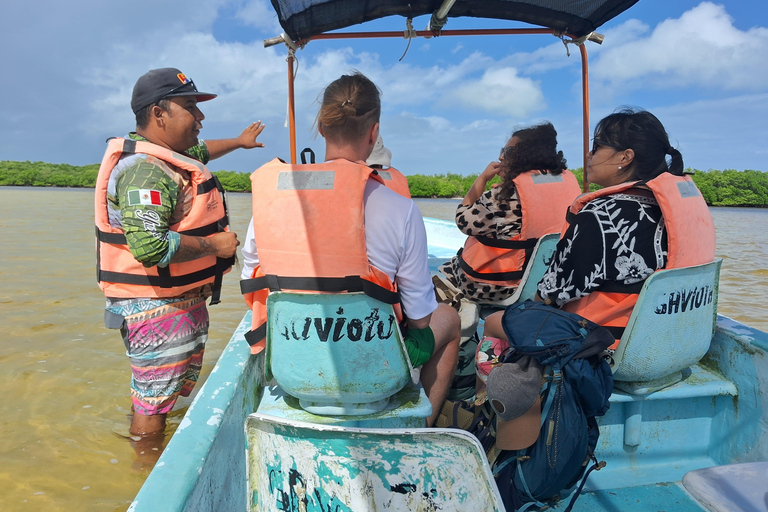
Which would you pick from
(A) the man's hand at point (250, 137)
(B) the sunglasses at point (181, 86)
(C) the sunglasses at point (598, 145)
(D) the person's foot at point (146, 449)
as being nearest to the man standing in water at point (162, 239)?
(B) the sunglasses at point (181, 86)

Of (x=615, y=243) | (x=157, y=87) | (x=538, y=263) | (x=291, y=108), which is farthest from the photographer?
(x=291, y=108)

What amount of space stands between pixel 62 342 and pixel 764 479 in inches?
202

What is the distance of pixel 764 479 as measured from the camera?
873mm

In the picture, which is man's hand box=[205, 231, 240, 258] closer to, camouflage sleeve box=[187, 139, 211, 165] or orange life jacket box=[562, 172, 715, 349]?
camouflage sleeve box=[187, 139, 211, 165]

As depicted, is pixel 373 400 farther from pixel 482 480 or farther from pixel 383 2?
pixel 383 2

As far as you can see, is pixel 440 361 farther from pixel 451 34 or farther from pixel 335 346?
pixel 451 34

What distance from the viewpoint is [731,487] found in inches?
33.5

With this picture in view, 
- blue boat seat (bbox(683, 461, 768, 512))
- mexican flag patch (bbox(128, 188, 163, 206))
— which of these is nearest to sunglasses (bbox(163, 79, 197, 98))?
mexican flag patch (bbox(128, 188, 163, 206))

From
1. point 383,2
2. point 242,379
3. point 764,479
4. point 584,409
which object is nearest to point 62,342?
point 242,379

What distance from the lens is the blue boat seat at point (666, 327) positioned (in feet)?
5.77

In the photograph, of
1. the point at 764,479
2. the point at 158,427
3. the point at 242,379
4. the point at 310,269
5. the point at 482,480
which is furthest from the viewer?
the point at 158,427

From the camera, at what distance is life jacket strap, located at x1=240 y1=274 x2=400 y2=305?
1519 mm

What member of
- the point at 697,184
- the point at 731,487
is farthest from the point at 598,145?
the point at 697,184

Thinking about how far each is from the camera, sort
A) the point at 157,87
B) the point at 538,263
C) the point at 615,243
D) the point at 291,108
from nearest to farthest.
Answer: the point at 615,243 < the point at 157,87 < the point at 538,263 < the point at 291,108
